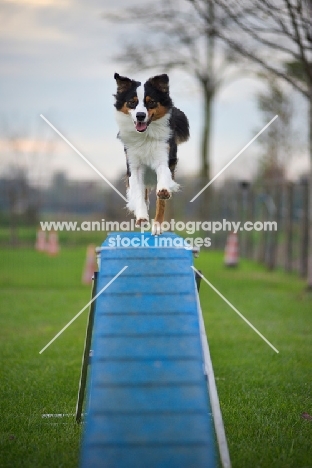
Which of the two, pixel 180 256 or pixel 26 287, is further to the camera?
pixel 26 287

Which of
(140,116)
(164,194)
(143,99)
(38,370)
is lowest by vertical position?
(38,370)

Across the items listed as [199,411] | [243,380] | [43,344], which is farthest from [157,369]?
[43,344]

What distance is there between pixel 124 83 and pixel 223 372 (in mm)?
3084

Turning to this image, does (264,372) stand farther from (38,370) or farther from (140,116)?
(140,116)

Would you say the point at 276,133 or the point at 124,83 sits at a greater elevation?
the point at 276,133

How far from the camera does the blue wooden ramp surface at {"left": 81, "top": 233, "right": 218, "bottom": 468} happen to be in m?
3.64

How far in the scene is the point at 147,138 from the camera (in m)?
5.16

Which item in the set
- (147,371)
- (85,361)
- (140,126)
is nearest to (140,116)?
(140,126)

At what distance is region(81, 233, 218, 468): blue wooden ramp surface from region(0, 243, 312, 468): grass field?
72 centimetres

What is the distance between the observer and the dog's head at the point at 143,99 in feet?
16.3

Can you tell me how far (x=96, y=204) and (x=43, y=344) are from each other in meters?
19.7

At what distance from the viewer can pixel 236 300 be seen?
1180 centimetres

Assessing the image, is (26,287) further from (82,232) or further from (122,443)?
(82,232)

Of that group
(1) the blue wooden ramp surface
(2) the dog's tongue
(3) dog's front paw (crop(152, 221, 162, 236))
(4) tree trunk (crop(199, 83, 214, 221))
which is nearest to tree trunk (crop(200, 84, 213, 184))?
(4) tree trunk (crop(199, 83, 214, 221))
